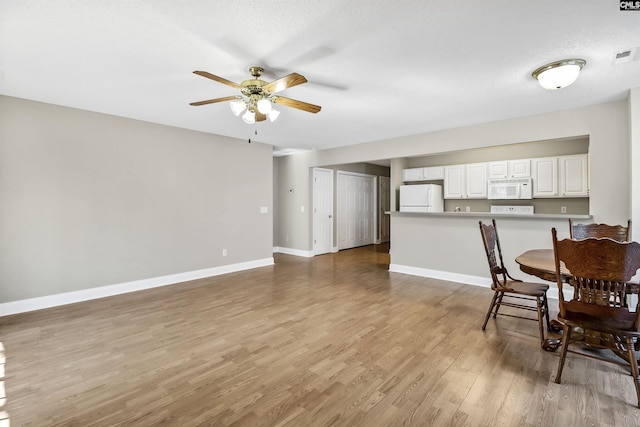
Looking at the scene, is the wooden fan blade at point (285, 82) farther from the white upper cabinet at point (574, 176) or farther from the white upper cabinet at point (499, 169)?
the white upper cabinet at point (574, 176)

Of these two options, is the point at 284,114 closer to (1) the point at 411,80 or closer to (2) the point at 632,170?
(1) the point at 411,80

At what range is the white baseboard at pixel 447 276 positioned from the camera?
14.5 ft

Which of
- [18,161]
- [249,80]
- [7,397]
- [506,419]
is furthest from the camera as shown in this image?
[18,161]

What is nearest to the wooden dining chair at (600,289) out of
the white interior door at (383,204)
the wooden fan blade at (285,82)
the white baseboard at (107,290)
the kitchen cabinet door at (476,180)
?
the wooden fan blade at (285,82)

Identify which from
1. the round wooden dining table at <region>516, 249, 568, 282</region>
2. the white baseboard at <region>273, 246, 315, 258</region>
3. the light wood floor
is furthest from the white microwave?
the white baseboard at <region>273, 246, 315, 258</region>

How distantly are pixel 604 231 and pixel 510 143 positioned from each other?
172 centimetres

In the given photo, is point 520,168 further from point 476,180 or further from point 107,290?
point 107,290

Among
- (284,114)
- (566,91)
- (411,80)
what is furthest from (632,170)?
(284,114)

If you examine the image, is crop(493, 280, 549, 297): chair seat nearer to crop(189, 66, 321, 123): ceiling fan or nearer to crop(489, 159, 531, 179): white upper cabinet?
crop(189, 66, 321, 123): ceiling fan

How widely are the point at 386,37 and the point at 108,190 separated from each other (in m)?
4.05

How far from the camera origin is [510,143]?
4.15m

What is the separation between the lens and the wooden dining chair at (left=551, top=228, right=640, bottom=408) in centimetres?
177

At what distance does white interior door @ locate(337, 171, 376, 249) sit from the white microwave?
3.50 m

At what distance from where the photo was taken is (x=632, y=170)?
10.1ft
